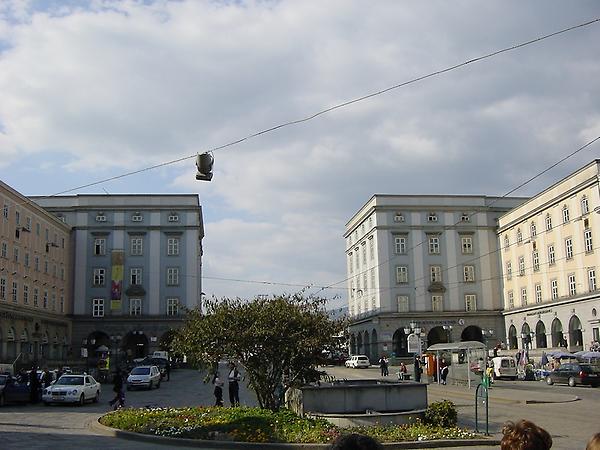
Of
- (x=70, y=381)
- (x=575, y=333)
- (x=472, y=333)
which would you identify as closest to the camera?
(x=70, y=381)

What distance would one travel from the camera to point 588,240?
59438mm

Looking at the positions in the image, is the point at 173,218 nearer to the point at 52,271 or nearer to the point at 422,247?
the point at 52,271

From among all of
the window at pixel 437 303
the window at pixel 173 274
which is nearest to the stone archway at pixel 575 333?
the window at pixel 437 303

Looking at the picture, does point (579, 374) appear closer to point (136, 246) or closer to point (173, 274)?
point (173, 274)

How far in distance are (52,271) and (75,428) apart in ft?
183

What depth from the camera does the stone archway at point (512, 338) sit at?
78.4 metres

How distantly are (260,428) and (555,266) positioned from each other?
2156 inches

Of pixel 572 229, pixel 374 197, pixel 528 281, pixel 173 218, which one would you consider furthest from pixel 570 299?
pixel 173 218

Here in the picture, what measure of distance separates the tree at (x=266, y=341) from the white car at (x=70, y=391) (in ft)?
39.5

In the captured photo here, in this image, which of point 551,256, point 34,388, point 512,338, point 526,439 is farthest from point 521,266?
point 526,439

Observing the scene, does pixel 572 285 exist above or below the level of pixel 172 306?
below

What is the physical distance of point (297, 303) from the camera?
21547 millimetres

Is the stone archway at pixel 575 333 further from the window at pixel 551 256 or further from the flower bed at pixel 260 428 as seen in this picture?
Answer: the flower bed at pixel 260 428

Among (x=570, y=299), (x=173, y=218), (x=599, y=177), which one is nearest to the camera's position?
(x=599, y=177)
